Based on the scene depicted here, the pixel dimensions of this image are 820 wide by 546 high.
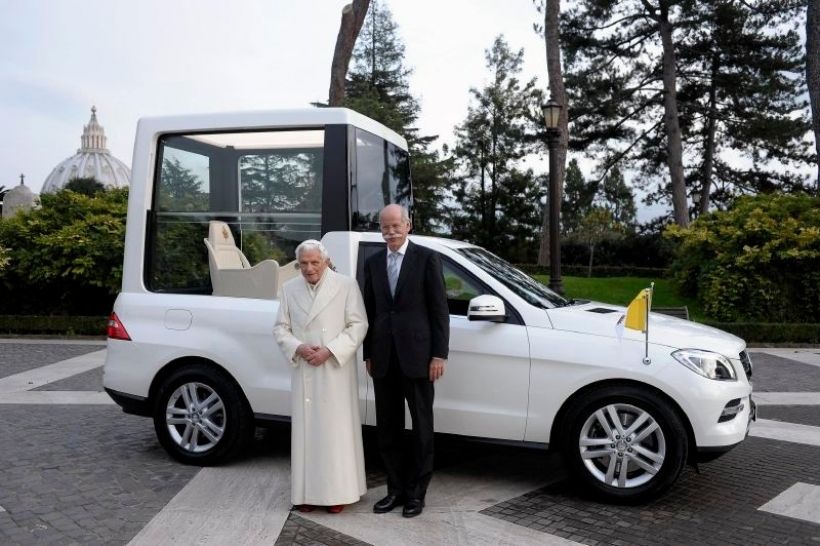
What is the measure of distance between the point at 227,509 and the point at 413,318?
1694mm

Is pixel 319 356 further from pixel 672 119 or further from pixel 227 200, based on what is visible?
pixel 672 119

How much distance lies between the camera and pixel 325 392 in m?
4.42

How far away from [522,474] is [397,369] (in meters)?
1.59

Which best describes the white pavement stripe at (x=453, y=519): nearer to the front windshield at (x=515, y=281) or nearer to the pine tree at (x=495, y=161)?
the front windshield at (x=515, y=281)

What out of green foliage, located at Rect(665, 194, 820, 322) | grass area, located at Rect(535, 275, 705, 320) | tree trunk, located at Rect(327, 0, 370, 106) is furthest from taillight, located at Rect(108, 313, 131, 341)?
grass area, located at Rect(535, 275, 705, 320)

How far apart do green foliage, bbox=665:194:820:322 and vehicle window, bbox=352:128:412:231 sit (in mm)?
10216

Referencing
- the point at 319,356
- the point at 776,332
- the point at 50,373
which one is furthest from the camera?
the point at 776,332

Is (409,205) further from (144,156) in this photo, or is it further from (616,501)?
(616,501)

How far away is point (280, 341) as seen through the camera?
448cm

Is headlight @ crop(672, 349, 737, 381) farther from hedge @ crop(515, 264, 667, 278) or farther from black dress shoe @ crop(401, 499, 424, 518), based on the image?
hedge @ crop(515, 264, 667, 278)

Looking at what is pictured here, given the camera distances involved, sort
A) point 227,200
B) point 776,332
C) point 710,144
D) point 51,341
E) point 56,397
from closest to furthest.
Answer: point 227,200
point 56,397
point 776,332
point 51,341
point 710,144

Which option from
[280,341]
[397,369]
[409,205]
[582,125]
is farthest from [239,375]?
[582,125]

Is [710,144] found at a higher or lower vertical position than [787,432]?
higher

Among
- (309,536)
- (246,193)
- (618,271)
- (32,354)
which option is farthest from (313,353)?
(618,271)
